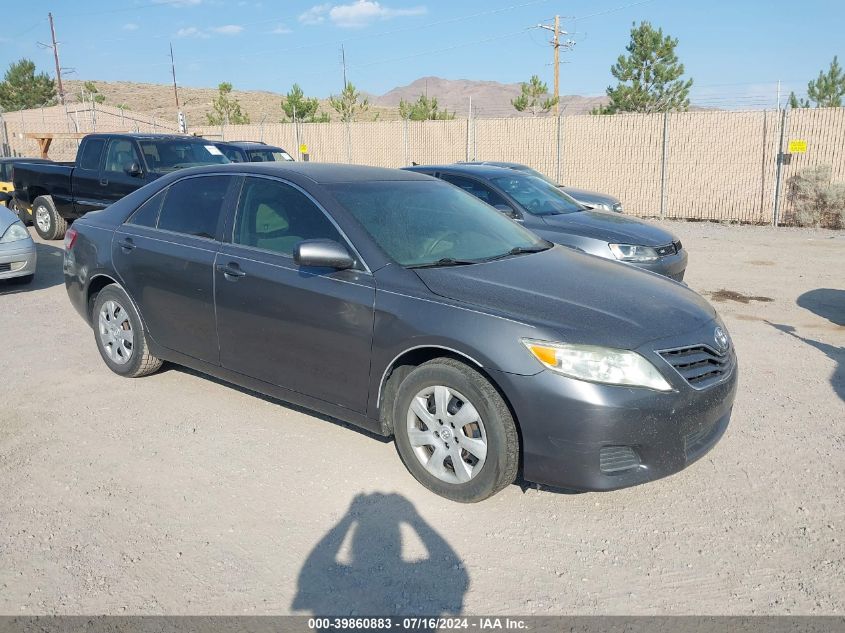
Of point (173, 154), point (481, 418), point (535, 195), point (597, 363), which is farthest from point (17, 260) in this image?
point (597, 363)

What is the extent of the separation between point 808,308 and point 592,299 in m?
5.63

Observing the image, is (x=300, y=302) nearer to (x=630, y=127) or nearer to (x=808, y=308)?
(x=808, y=308)

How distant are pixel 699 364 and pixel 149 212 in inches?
156

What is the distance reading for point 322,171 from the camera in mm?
4762

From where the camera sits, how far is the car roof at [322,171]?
462 centimetres

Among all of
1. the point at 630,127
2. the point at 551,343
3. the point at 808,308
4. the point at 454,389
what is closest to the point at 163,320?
the point at 454,389

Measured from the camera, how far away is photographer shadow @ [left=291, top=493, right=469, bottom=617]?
2.96m

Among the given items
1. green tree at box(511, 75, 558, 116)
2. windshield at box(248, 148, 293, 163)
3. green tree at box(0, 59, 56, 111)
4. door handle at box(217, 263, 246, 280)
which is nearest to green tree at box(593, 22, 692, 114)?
green tree at box(511, 75, 558, 116)

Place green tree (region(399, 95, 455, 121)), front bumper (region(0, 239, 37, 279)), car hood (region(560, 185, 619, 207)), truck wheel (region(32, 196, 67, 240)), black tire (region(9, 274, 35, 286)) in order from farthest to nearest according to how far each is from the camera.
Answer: green tree (region(399, 95, 455, 121))
car hood (region(560, 185, 619, 207))
truck wheel (region(32, 196, 67, 240))
black tire (region(9, 274, 35, 286))
front bumper (region(0, 239, 37, 279))

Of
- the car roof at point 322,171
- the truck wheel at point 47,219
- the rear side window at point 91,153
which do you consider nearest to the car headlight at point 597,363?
the car roof at point 322,171

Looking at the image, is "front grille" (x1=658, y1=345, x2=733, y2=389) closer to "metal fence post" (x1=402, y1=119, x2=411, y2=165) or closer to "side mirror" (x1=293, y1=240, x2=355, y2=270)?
"side mirror" (x1=293, y1=240, x2=355, y2=270)

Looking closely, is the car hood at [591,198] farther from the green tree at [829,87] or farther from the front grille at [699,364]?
the green tree at [829,87]

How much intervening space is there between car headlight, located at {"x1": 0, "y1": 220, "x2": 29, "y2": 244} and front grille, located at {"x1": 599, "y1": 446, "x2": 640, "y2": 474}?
8133 mm

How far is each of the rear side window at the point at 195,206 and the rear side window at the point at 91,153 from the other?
7.09 m
